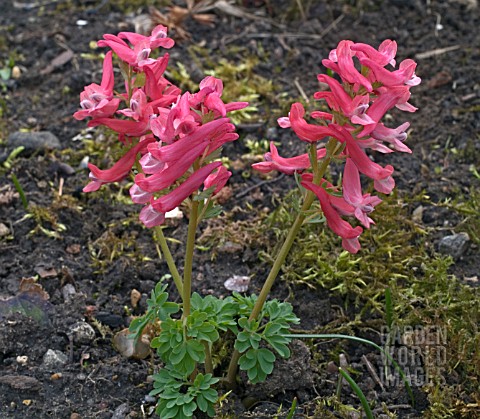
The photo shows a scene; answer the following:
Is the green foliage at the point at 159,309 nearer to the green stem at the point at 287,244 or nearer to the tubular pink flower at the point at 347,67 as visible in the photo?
the green stem at the point at 287,244

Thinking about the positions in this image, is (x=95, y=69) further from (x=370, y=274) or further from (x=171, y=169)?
(x=171, y=169)

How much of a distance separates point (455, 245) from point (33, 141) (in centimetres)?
259

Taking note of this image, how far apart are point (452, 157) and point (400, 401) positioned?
5.92 ft

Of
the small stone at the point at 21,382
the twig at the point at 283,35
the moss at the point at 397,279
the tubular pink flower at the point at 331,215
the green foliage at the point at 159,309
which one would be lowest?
the small stone at the point at 21,382

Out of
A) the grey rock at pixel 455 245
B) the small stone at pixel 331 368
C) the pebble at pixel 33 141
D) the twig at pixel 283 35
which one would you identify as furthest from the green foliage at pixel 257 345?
the twig at pixel 283 35

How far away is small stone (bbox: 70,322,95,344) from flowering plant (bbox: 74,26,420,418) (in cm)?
59

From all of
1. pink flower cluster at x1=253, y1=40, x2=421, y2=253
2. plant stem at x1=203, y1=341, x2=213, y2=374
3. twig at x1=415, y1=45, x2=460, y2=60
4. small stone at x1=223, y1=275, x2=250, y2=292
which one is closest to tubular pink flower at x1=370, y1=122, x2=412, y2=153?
pink flower cluster at x1=253, y1=40, x2=421, y2=253

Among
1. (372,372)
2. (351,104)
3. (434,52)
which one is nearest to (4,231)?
(372,372)

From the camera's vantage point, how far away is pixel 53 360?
3.15 meters

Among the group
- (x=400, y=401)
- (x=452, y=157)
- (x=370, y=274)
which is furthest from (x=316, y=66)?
(x=400, y=401)

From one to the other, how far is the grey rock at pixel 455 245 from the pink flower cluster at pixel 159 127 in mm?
1622

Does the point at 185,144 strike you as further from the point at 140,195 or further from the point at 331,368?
the point at 331,368

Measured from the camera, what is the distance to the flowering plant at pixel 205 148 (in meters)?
2.25

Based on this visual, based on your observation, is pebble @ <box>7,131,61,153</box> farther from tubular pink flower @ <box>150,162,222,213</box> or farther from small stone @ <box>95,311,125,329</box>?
tubular pink flower @ <box>150,162,222,213</box>
